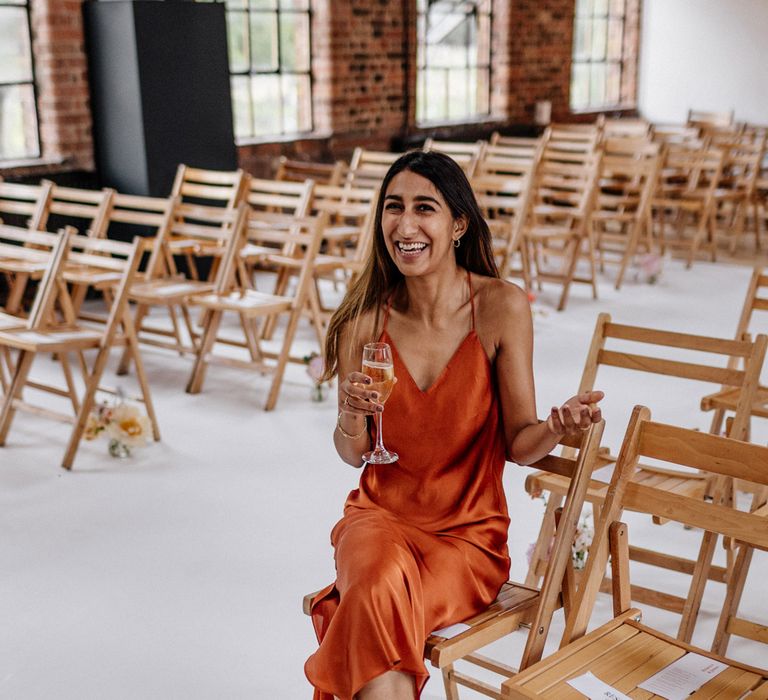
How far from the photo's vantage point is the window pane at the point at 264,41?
29.5 feet

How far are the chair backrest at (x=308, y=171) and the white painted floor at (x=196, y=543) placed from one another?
1929 mm

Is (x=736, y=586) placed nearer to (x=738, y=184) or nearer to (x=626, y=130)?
(x=738, y=184)

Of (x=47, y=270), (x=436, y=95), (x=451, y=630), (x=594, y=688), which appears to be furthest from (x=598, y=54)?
(x=594, y=688)

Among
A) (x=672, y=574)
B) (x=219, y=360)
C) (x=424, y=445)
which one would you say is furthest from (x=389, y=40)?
(x=424, y=445)

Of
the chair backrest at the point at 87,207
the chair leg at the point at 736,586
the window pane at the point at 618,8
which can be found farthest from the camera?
the window pane at the point at 618,8

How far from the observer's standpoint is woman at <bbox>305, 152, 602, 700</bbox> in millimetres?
2229

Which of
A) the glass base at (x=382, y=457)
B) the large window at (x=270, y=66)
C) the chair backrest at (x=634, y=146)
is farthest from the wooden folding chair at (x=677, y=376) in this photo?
the large window at (x=270, y=66)

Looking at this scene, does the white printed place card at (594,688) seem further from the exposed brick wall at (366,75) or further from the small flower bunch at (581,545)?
the exposed brick wall at (366,75)

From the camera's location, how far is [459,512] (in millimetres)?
2350

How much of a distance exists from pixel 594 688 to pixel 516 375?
71 centimetres

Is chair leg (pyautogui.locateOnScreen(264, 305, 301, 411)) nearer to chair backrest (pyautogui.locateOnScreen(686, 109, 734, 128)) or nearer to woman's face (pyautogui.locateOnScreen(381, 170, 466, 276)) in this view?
woman's face (pyautogui.locateOnScreen(381, 170, 466, 276))

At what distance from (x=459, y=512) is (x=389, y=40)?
8.21 meters

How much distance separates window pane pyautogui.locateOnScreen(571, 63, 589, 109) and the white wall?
104cm

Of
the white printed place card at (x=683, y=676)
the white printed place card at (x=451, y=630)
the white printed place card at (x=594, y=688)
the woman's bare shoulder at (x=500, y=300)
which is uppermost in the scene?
the woman's bare shoulder at (x=500, y=300)
